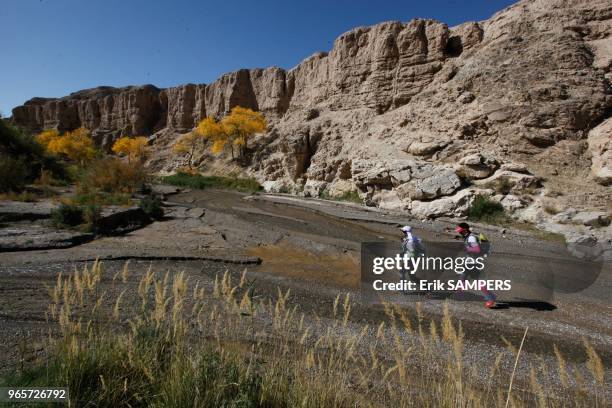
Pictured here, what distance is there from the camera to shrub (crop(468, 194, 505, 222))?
1557 cm

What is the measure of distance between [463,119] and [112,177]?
23.1 meters

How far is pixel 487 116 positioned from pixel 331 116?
633 inches

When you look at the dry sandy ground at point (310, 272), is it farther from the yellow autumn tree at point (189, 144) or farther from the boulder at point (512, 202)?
Result: the yellow autumn tree at point (189, 144)

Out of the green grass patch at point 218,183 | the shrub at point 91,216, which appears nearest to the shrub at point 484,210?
the shrub at point 91,216

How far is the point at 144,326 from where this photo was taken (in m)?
2.81

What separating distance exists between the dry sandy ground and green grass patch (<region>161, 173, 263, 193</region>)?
1696cm

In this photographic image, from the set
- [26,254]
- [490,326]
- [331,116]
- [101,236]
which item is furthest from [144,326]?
[331,116]

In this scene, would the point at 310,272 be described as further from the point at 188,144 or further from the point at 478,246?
the point at 188,144

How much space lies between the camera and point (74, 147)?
154 ft

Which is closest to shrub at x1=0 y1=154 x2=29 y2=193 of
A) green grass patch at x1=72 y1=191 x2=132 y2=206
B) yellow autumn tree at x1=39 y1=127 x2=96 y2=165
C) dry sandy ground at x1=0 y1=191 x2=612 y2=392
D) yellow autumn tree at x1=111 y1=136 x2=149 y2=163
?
green grass patch at x1=72 y1=191 x2=132 y2=206

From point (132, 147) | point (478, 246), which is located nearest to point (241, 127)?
point (132, 147)

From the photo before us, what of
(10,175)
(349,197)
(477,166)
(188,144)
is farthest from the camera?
(188,144)

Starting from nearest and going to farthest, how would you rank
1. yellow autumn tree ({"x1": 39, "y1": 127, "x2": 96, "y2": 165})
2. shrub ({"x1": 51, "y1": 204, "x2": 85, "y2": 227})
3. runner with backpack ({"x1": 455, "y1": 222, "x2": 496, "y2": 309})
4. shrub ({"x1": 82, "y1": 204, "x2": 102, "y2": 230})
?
1. runner with backpack ({"x1": 455, "y1": 222, "x2": 496, "y2": 309})
2. shrub ({"x1": 51, "y1": 204, "x2": 85, "y2": 227})
3. shrub ({"x1": 82, "y1": 204, "x2": 102, "y2": 230})
4. yellow autumn tree ({"x1": 39, "y1": 127, "x2": 96, "y2": 165})

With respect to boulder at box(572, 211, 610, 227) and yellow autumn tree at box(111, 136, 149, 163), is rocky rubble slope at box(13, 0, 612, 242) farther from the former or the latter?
yellow autumn tree at box(111, 136, 149, 163)
